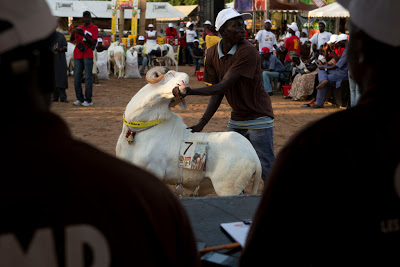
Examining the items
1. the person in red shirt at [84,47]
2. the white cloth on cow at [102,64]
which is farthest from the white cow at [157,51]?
the person in red shirt at [84,47]

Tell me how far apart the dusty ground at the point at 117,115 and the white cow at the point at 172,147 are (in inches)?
119

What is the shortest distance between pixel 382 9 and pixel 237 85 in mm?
3249

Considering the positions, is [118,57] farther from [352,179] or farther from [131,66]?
[352,179]

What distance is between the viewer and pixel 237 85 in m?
4.67

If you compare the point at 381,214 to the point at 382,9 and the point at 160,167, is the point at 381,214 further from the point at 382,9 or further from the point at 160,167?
the point at 160,167

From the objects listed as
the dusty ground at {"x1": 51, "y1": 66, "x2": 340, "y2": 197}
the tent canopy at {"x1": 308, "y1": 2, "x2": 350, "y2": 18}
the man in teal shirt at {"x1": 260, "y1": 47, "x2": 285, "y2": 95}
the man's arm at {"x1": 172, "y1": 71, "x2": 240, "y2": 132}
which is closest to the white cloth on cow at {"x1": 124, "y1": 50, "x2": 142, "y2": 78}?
the dusty ground at {"x1": 51, "y1": 66, "x2": 340, "y2": 197}

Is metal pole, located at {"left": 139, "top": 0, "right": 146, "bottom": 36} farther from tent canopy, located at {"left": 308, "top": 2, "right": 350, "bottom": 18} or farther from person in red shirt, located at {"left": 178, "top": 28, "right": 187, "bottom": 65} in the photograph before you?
tent canopy, located at {"left": 308, "top": 2, "right": 350, "bottom": 18}

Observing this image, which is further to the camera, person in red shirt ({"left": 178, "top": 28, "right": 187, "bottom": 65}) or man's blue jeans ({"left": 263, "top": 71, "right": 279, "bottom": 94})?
person in red shirt ({"left": 178, "top": 28, "right": 187, "bottom": 65})

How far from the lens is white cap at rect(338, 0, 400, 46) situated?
4.61 ft

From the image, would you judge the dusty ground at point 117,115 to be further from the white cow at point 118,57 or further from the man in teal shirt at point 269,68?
the white cow at point 118,57

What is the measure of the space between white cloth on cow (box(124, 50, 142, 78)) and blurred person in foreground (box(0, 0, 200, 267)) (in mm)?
17197

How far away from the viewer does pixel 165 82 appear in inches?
181

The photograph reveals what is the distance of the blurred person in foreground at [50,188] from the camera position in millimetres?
1039

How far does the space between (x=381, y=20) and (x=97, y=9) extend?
41.4 meters
